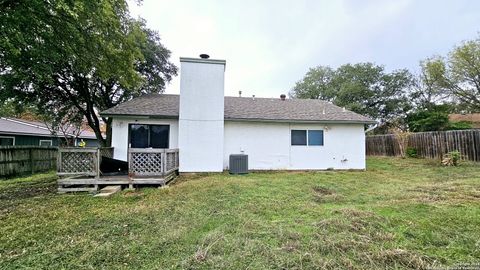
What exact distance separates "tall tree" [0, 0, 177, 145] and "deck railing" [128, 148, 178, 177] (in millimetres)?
3846

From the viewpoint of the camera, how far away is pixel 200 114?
9.89 m

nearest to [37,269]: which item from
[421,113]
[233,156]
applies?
[233,156]

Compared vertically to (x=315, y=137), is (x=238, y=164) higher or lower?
lower

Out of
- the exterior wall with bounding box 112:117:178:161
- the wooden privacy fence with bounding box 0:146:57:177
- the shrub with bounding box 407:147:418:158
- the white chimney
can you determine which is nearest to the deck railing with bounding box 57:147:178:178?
the white chimney

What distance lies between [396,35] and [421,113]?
9.69 meters

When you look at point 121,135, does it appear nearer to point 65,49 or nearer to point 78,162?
point 78,162

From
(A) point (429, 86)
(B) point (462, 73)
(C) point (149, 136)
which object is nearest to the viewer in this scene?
(C) point (149, 136)

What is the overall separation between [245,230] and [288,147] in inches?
304

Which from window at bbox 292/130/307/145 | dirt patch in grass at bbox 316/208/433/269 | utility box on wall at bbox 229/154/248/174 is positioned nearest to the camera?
dirt patch in grass at bbox 316/208/433/269

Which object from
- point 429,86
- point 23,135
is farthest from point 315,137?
point 429,86

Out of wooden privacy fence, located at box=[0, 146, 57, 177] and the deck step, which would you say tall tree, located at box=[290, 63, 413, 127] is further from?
wooden privacy fence, located at box=[0, 146, 57, 177]

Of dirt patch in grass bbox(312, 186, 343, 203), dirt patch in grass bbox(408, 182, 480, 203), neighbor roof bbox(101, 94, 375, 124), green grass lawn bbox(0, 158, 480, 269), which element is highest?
neighbor roof bbox(101, 94, 375, 124)

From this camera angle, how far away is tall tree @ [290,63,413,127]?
27.8 m

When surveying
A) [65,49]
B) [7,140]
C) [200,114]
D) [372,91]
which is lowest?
[7,140]
